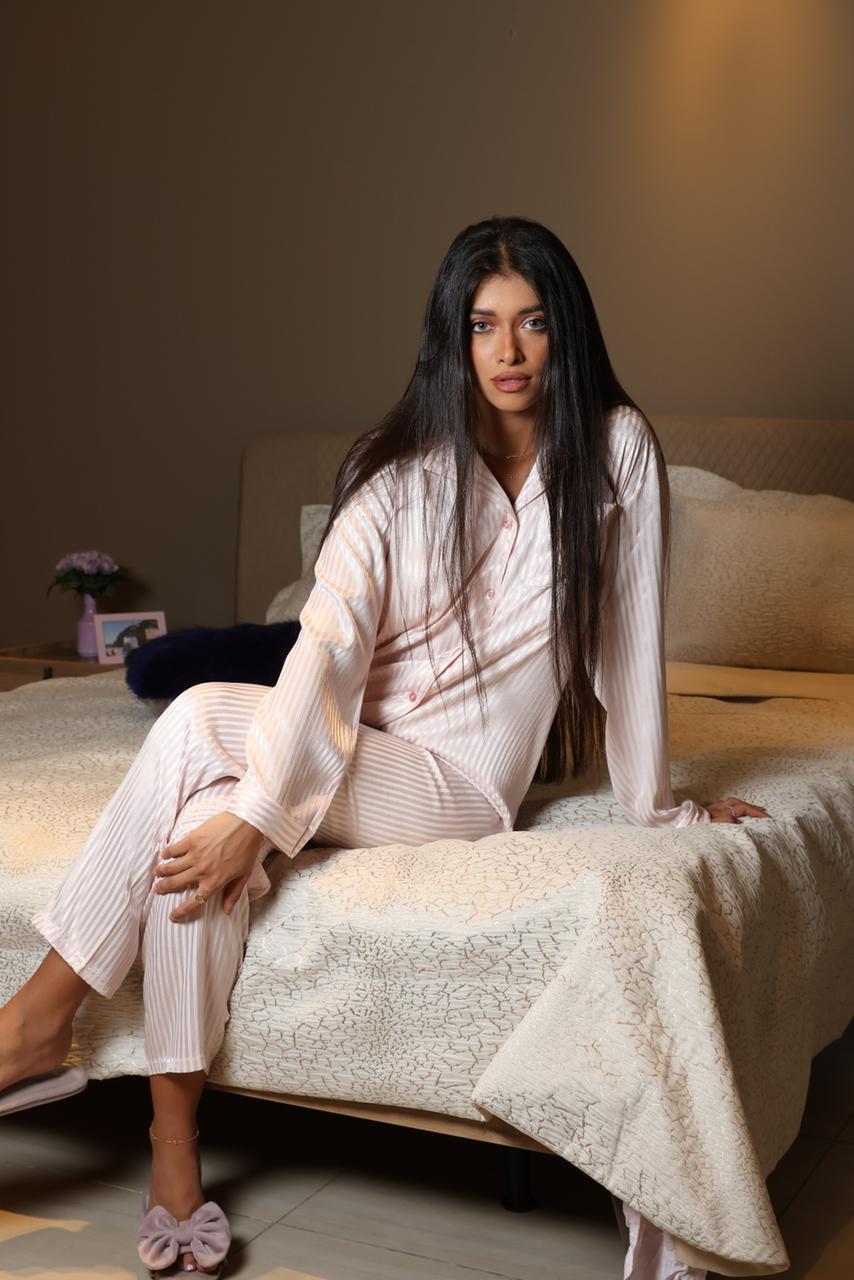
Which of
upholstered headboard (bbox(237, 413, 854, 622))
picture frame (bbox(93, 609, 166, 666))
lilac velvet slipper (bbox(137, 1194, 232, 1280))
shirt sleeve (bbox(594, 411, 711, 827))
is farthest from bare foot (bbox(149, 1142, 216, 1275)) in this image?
picture frame (bbox(93, 609, 166, 666))

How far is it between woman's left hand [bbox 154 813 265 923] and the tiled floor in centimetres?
45

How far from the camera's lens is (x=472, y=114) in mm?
3988

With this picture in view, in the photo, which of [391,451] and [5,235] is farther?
[5,235]

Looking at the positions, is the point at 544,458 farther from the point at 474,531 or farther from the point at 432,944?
the point at 432,944

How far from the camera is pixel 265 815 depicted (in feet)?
5.46

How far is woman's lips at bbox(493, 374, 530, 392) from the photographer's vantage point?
6.22ft

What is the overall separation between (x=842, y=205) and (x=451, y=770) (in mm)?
2336

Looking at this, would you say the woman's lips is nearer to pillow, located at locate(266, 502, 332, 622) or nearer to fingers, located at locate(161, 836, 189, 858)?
fingers, located at locate(161, 836, 189, 858)

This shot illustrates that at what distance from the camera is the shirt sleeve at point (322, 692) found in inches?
66.5

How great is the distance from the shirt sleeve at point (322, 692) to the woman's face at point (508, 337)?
21 cm

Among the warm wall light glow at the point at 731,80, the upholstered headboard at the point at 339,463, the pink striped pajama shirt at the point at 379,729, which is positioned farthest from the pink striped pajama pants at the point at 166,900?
the warm wall light glow at the point at 731,80

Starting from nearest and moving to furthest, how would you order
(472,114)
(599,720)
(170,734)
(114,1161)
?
(170,734) → (114,1161) → (599,720) → (472,114)

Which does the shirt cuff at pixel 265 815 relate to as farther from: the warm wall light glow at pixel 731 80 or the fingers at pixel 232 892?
the warm wall light glow at pixel 731 80

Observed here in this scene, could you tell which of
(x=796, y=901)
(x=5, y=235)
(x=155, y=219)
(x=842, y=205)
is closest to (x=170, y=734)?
(x=796, y=901)
